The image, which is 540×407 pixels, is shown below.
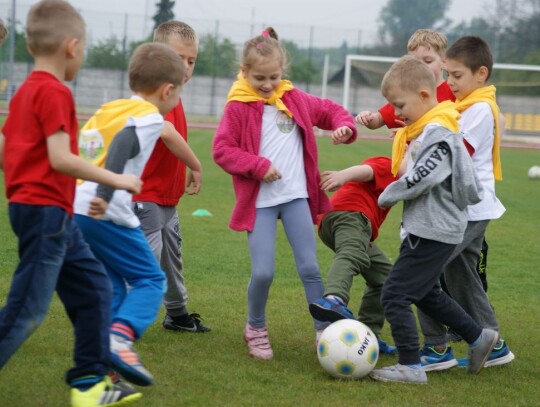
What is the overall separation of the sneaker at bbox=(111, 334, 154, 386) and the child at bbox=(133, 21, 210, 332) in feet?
4.68

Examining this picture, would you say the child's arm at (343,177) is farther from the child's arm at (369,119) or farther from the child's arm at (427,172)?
the child's arm at (427,172)

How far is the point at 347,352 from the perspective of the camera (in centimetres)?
473

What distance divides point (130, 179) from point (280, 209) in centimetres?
174

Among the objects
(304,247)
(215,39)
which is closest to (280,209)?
(304,247)

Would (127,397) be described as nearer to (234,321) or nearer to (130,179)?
(130,179)

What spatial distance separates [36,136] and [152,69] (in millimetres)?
825

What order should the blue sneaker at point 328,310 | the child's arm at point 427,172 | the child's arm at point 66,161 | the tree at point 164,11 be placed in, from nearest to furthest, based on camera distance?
the child's arm at point 66,161
the child's arm at point 427,172
the blue sneaker at point 328,310
the tree at point 164,11

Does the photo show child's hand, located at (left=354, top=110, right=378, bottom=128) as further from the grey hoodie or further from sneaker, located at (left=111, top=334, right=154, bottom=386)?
sneaker, located at (left=111, top=334, right=154, bottom=386)

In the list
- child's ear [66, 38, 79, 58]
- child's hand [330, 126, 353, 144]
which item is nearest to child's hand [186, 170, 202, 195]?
child's hand [330, 126, 353, 144]

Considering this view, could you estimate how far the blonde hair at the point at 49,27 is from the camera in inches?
145

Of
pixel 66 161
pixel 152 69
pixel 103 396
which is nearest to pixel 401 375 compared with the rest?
pixel 103 396

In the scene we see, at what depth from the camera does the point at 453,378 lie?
16.3 ft

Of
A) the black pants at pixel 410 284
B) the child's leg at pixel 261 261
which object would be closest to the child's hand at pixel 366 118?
the child's leg at pixel 261 261

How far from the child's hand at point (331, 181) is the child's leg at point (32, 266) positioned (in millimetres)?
1888
